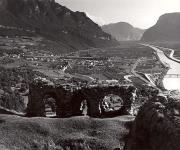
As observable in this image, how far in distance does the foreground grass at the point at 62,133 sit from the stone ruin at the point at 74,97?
559cm

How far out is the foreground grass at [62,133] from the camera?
4469 cm

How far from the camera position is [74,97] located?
56656 mm

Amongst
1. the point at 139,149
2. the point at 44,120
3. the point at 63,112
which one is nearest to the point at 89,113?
the point at 63,112

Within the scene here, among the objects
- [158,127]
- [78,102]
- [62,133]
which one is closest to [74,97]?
[78,102]

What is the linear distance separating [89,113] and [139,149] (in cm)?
3017

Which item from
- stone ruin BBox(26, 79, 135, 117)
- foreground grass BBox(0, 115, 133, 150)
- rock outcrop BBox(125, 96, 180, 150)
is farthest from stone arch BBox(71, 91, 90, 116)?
rock outcrop BBox(125, 96, 180, 150)

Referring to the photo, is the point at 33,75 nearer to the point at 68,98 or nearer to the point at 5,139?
the point at 68,98

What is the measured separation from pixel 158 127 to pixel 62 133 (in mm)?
22025

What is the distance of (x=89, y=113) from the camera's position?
5694 centimetres

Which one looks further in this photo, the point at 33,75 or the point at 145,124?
the point at 33,75

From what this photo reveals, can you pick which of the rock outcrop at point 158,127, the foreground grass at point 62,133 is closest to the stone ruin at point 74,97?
the foreground grass at point 62,133

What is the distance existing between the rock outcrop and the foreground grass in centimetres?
1569

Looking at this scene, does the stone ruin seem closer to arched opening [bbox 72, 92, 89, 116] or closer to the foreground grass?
arched opening [bbox 72, 92, 89, 116]

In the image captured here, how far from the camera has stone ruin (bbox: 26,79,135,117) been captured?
184 feet
